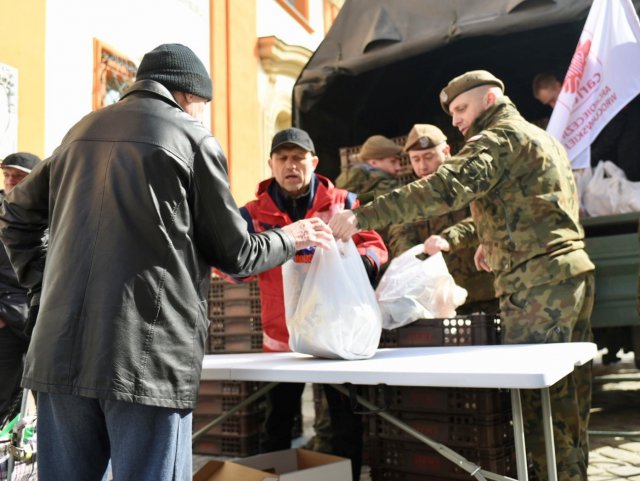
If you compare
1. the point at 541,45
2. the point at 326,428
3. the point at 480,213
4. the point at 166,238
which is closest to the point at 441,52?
the point at 541,45

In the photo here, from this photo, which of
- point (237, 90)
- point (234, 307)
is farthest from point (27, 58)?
point (237, 90)

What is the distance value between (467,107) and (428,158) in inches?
44.2

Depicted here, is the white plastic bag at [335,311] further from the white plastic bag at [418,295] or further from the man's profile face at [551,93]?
the man's profile face at [551,93]

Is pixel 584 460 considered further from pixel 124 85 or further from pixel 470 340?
pixel 124 85

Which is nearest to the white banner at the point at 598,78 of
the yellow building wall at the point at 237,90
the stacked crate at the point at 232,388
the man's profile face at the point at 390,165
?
the man's profile face at the point at 390,165

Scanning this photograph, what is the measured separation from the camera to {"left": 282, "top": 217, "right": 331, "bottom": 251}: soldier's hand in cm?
198

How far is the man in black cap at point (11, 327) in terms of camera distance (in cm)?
301

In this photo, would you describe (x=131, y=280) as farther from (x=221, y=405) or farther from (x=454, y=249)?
(x=221, y=405)

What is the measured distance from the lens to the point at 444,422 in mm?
2631

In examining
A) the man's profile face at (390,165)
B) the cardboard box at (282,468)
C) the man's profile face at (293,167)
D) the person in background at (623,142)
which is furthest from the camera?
the man's profile face at (390,165)

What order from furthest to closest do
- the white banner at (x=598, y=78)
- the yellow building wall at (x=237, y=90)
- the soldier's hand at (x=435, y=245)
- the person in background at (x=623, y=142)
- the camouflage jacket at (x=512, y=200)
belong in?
the yellow building wall at (x=237, y=90) < the person in background at (x=623, y=142) < the white banner at (x=598, y=78) < the soldier's hand at (x=435, y=245) < the camouflage jacket at (x=512, y=200)

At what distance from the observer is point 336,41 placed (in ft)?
17.0

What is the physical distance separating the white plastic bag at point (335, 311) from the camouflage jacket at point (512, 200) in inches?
9.0

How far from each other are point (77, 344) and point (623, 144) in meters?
4.17
